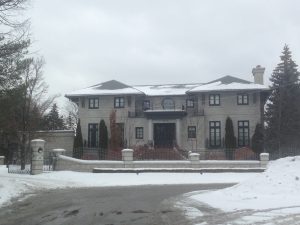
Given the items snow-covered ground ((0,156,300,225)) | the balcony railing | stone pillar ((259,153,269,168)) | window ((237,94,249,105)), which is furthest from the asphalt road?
window ((237,94,249,105))

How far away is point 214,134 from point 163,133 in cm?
495

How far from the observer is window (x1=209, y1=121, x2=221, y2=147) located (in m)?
46.4

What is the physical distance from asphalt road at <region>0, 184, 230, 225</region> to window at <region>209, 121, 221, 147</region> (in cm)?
2837

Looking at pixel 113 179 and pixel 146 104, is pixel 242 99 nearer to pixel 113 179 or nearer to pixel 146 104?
pixel 146 104

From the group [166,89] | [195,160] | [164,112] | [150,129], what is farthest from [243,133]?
[195,160]

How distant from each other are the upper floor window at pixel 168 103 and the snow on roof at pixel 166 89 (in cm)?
69

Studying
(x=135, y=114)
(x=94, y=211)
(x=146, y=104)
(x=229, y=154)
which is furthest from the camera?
(x=146, y=104)

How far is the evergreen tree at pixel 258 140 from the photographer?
43844mm

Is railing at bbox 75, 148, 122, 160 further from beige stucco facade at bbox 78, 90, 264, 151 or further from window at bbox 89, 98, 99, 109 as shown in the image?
window at bbox 89, 98, 99, 109

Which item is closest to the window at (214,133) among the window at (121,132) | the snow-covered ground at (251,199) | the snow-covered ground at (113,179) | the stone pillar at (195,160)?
the window at (121,132)

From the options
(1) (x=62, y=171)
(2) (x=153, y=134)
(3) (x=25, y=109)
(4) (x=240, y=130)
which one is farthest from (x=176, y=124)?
(1) (x=62, y=171)

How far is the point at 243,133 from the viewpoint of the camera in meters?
46.6

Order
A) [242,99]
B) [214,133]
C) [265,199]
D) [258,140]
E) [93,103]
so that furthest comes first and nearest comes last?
1. [93,103]
2. [214,133]
3. [242,99]
4. [258,140]
5. [265,199]

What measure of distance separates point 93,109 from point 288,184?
116ft
